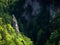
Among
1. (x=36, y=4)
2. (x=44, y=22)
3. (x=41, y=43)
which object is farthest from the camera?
(x=36, y=4)

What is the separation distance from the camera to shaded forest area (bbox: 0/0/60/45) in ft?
114

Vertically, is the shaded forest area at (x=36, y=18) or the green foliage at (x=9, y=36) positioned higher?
the shaded forest area at (x=36, y=18)

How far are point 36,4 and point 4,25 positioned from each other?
36.0ft

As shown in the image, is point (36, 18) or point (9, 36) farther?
point (36, 18)

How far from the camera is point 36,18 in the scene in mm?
40656

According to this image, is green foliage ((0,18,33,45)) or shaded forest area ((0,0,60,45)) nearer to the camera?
green foliage ((0,18,33,45))

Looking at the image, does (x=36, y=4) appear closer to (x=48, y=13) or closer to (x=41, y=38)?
(x=48, y=13)

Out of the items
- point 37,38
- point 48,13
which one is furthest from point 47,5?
point 37,38

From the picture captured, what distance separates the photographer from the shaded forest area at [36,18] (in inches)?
1372

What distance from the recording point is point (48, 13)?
39.5 meters

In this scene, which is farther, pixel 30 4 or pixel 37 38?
pixel 30 4

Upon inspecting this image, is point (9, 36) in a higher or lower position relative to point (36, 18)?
lower

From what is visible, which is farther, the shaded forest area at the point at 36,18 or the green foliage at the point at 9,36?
the shaded forest area at the point at 36,18

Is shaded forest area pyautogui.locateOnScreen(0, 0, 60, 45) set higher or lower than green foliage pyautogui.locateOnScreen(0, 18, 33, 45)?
higher
